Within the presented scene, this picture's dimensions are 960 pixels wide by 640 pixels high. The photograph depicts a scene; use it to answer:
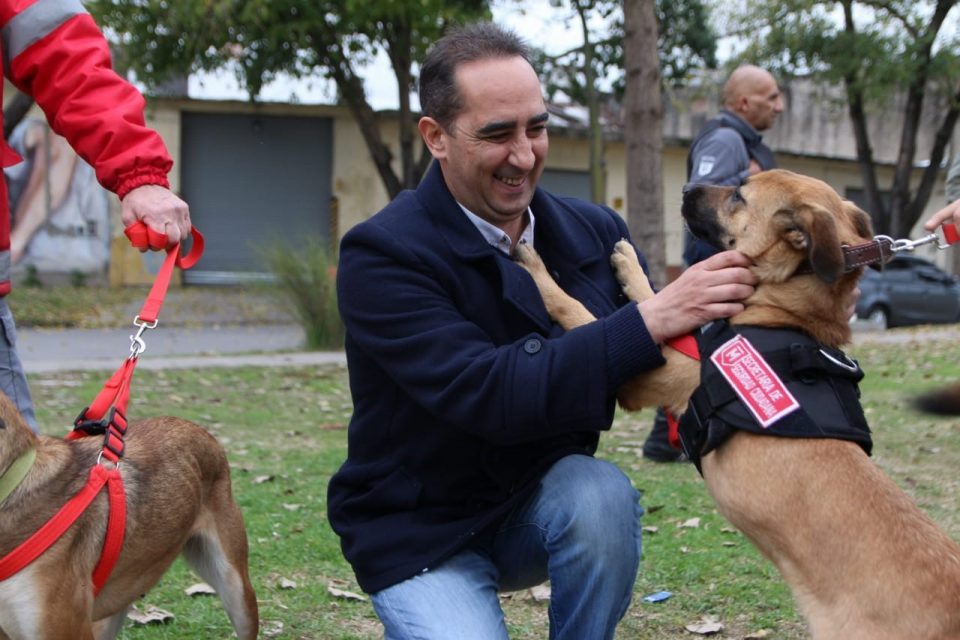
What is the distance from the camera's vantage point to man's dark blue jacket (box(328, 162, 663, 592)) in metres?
2.75

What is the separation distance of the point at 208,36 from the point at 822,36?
1361 centimetres

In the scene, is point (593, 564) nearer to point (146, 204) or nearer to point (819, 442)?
point (819, 442)

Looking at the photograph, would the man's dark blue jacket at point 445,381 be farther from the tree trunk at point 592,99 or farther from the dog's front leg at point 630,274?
the tree trunk at point 592,99

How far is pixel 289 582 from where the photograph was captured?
4809 mm

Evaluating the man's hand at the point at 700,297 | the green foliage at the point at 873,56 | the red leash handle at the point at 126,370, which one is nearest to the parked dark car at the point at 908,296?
the green foliage at the point at 873,56

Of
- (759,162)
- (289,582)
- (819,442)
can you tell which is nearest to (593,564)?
(819,442)

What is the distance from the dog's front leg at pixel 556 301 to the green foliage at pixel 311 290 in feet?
34.0

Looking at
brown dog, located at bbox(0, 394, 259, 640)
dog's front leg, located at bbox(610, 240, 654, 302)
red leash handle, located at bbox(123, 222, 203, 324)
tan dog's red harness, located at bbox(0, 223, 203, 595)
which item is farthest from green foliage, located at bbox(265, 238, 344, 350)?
red leash handle, located at bbox(123, 222, 203, 324)

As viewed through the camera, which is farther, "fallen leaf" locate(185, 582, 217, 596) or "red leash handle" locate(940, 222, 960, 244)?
"fallen leaf" locate(185, 582, 217, 596)

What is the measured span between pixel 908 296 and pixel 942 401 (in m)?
21.2

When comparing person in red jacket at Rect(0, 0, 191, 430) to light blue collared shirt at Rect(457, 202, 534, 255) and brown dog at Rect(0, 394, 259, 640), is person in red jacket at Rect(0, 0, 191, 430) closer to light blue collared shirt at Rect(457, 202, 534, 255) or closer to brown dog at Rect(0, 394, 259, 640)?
brown dog at Rect(0, 394, 259, 640)

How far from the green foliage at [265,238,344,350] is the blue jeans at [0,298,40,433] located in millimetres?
10347

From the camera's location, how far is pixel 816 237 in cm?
303


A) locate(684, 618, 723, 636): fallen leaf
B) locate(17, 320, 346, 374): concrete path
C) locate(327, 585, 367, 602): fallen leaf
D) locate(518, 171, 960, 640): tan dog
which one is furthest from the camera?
locate(17, 320, 346, 374): concrete path
